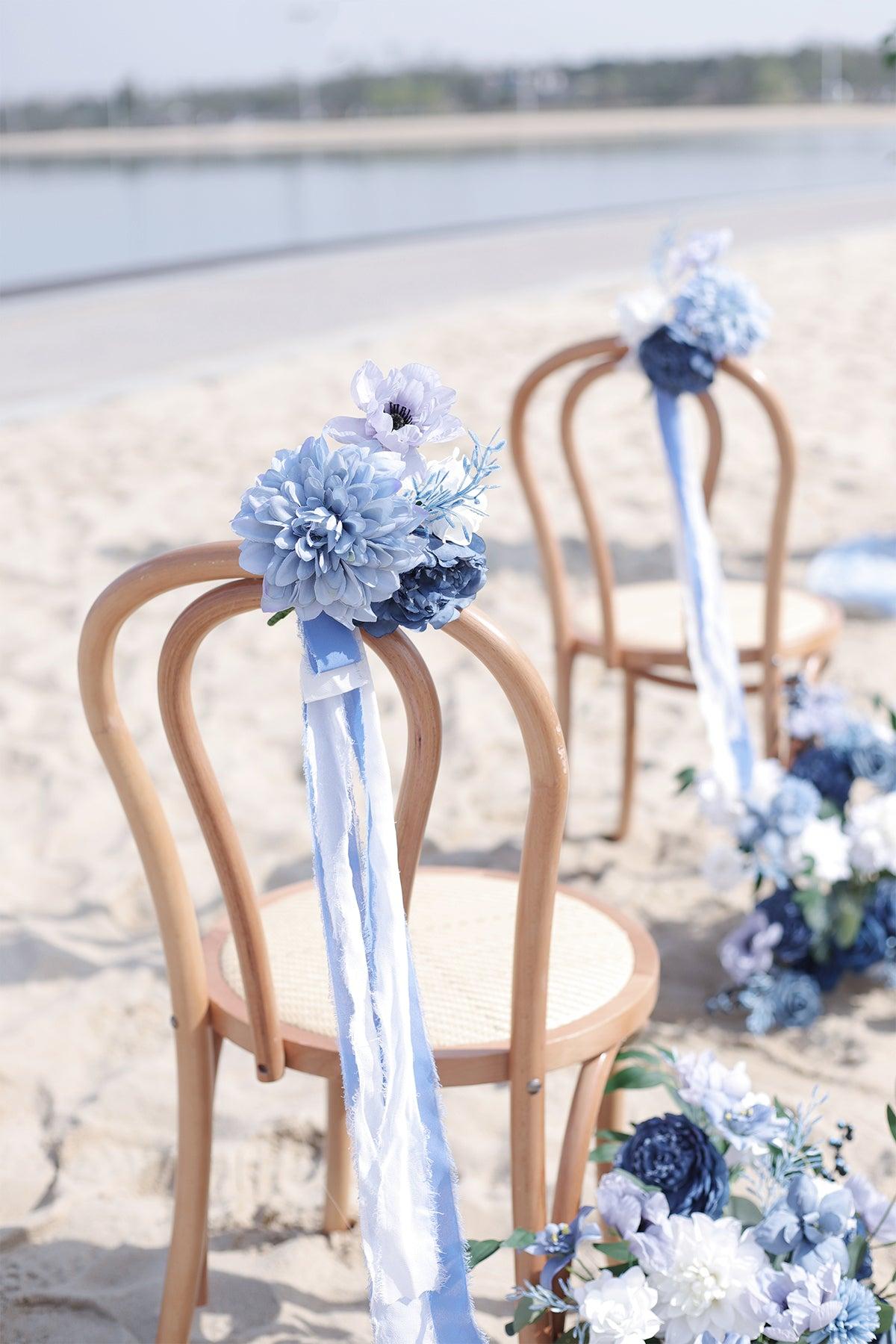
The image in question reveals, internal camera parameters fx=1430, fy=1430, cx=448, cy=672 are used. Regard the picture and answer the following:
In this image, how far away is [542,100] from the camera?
62.4 metres

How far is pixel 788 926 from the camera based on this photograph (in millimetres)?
2072

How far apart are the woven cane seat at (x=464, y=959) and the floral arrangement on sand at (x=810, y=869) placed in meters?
0.54

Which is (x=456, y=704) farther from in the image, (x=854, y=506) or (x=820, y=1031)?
(x=854, y=506)

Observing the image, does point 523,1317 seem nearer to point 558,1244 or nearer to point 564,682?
point 558,1244

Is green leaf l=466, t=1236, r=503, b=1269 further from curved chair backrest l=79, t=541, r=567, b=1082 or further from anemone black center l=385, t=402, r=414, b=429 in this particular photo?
anemone black center l=385, t=402, r=414, b=429

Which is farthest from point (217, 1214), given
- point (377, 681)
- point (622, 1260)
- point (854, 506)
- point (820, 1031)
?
point (854, 506)

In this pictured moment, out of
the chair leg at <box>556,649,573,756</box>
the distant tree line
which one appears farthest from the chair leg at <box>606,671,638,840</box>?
the distant tree line

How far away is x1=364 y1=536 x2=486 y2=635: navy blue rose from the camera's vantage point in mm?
1048

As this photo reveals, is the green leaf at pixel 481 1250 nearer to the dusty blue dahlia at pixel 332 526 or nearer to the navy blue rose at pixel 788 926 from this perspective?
the dusty blue dahlia at pixel 332 526

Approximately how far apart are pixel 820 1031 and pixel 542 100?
65584 mm

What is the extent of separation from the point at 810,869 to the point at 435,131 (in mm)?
59696

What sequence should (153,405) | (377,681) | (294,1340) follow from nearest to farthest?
1. (294,1340)
2. (377,681)
3. (153,405)

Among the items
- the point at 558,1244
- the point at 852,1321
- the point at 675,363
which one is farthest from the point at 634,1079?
the point at 675,363

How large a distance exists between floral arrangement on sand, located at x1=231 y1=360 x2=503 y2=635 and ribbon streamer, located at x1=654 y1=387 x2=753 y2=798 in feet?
3.43
